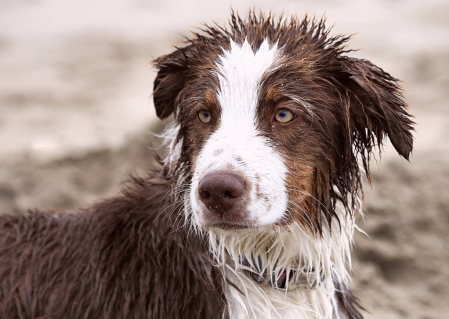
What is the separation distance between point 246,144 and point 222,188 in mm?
306

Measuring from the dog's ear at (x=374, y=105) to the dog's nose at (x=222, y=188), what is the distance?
86cm

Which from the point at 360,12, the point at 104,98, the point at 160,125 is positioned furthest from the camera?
the point at 360,12

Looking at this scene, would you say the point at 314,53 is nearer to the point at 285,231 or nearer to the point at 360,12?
the point at 285,231

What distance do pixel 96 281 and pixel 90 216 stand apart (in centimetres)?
47

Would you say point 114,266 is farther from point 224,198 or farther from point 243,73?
point 243,73

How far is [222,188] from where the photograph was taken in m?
2.44

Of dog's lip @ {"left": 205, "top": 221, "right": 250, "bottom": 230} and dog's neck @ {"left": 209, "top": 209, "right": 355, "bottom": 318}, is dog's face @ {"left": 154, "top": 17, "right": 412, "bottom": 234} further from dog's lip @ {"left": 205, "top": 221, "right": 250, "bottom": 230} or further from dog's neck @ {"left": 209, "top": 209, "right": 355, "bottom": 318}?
dog's neck @ {"left": 209, "top": 209, "right": 355, "bottom": 318}

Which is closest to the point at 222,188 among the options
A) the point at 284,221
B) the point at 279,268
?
the point at 284,221

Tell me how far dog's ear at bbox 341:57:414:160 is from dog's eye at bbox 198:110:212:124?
77 cm

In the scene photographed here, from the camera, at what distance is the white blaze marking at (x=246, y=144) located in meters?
2.54

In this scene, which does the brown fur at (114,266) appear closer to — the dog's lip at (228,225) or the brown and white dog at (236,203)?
the brown and white dog at (236,203)

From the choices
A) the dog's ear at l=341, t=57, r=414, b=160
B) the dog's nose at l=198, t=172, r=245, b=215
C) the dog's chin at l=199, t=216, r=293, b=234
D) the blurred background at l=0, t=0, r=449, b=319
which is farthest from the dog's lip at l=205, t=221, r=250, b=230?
the blurred background at l=0, t=0, r=449, b=319

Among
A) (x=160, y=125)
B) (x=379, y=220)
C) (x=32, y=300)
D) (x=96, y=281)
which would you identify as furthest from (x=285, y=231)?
(x=160, y=125)

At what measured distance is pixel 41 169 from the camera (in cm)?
609
